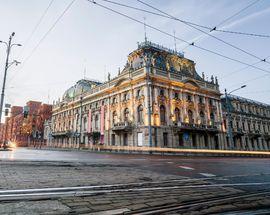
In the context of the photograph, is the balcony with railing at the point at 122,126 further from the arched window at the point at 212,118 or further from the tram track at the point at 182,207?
the tram track at the point at 182,207

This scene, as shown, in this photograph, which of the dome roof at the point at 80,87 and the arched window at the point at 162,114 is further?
the dome roof at the point at 80,87

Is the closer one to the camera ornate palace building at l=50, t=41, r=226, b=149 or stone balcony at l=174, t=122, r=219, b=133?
ornate palace building at l=50, t=41, r=226, b=149

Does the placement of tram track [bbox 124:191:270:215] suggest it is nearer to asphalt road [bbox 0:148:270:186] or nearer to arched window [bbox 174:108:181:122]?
asphalt road [bbox 0:148:270:186]

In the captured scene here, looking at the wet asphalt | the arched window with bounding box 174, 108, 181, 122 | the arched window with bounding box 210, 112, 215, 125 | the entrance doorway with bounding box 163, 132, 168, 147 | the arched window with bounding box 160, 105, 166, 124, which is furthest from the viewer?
the arched window with bounding box 210, 112, 215, 125

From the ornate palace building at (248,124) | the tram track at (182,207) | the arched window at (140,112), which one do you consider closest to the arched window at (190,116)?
the arched window at (140,112)

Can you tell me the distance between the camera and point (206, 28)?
38.9 ft

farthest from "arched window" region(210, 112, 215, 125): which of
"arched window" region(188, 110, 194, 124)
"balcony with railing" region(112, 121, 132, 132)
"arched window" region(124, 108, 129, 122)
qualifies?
"balcony with railing" region(112, 121, 132, 132)

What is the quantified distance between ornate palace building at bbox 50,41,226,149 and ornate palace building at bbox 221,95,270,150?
34.6ft

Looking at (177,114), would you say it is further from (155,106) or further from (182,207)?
(182,207)

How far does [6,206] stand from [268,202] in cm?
487

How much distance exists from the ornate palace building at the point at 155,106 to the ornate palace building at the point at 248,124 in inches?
415

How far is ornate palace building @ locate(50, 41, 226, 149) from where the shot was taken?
35219 millimetres

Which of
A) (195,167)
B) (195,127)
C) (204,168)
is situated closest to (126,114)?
(195,127)

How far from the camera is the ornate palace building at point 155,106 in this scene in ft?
116
